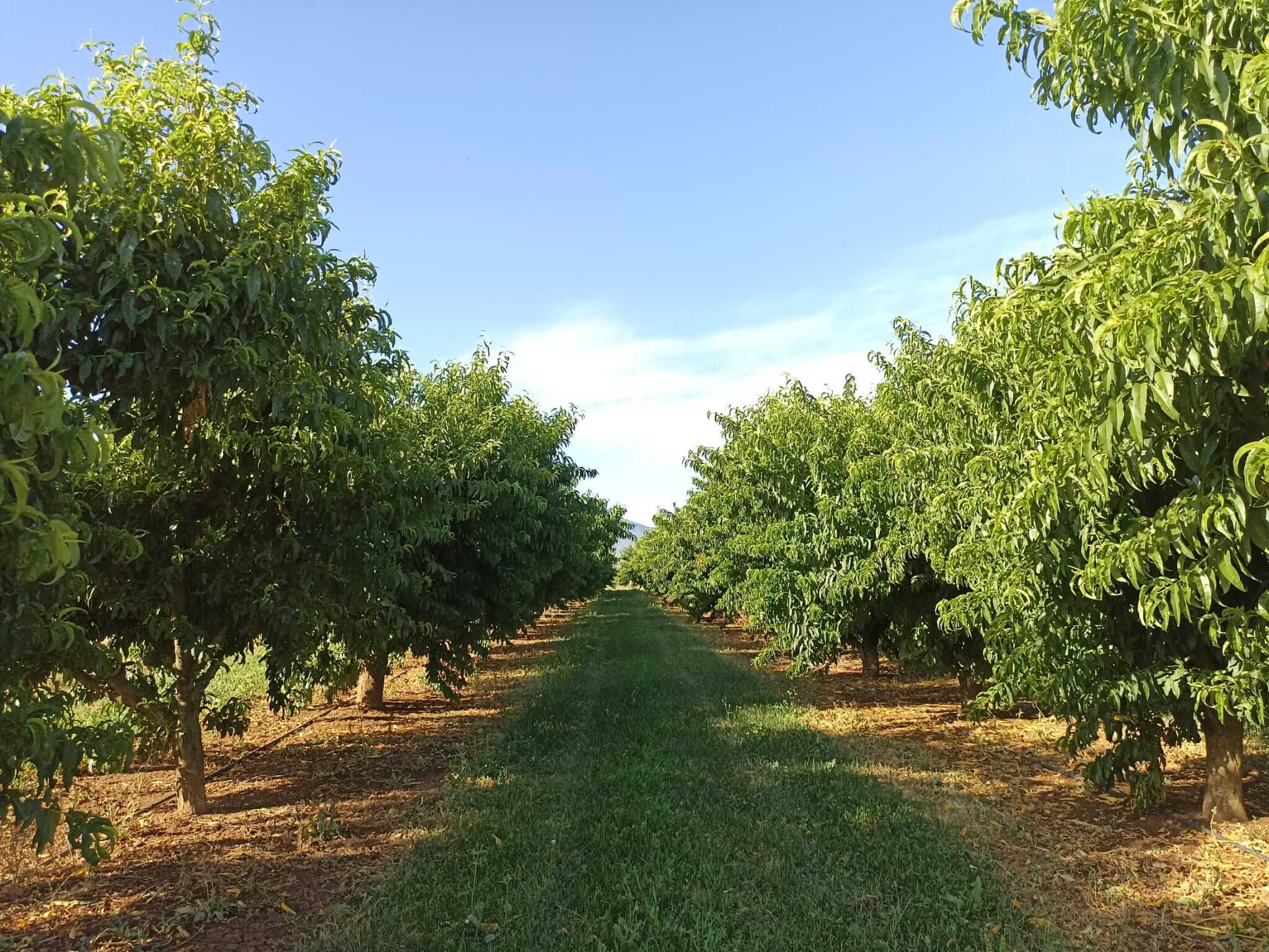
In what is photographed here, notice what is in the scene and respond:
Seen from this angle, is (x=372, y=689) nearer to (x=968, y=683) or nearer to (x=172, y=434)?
(x=172, y=434)

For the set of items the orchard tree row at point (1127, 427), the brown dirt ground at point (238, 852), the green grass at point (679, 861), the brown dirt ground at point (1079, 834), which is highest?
the orchard tree row at point (1127, 427)

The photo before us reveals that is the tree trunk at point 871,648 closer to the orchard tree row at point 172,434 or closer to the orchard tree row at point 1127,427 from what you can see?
the orchard tree row at point 1127,427

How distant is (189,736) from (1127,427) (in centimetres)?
743

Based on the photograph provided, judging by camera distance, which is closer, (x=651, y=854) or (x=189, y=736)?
(x=651, y=854)

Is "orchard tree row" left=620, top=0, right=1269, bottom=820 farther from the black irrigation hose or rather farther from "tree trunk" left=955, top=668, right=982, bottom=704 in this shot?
"tree trunk" left=955, top=668, right=982, bottom=704

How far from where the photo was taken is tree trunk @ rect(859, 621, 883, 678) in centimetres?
1558

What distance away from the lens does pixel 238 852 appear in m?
6.20

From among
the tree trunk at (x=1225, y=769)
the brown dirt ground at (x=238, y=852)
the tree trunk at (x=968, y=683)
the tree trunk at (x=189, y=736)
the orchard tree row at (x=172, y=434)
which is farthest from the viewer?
the tree trunk at (x=968, y=683)

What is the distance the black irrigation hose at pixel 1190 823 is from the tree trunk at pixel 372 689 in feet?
31.7

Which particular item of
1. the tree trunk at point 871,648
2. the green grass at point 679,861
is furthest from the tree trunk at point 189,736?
the tree trunk at point 871,648

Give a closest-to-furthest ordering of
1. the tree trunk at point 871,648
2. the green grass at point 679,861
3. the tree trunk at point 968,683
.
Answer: the green grass at point 679,861, the tree trunk at point 968,683, the tree trunk at point 871,648

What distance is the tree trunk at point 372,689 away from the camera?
13258mm

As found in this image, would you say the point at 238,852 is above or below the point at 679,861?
above

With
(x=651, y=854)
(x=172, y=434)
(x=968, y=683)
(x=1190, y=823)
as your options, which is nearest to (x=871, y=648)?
(x=968, y=683)
